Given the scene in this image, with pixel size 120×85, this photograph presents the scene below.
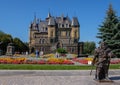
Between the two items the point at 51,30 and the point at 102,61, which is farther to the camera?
the point at 51,30

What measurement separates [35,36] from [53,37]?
6932 millimetres

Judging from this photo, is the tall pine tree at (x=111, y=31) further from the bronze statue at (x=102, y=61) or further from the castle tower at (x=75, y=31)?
the castle tower at (x=75, y=31)

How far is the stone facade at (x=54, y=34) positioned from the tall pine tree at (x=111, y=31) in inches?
2563

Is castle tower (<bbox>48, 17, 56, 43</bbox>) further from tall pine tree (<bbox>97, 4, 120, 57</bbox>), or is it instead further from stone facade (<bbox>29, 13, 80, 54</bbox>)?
tall pine tree (<bbox>97, 4, 120, 57</bbox>)

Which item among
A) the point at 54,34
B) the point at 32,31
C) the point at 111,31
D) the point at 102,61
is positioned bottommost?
the point at 102,61

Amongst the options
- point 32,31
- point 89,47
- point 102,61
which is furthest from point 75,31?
point 102,61

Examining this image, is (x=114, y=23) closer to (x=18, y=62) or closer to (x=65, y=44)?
(x=18, y=62)

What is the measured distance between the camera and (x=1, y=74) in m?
16.0

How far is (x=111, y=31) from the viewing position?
41438 millimetres

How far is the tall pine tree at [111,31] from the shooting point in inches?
1580

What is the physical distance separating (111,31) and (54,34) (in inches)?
2721

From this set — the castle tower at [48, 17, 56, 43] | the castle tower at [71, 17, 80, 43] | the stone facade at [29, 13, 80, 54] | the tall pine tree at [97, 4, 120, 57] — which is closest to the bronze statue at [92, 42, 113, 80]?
the tall pine tree at [97, 4, 120, 57]

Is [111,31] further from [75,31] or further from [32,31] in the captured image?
[32,31]

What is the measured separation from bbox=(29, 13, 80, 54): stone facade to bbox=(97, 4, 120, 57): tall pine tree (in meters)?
65.1
